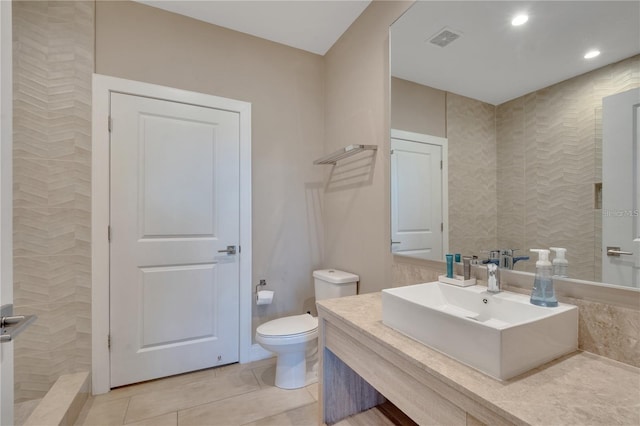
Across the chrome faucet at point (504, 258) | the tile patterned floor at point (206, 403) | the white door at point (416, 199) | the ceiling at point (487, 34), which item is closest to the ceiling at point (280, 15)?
the ceiling at point (487, 34)

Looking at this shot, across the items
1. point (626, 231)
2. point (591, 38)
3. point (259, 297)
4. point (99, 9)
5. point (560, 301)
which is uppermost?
point (99, 9)

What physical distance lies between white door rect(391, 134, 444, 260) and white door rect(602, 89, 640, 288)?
646 mm

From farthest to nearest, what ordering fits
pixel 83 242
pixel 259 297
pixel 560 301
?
pixel 259 297, pixel 83 242, pixel 560 301

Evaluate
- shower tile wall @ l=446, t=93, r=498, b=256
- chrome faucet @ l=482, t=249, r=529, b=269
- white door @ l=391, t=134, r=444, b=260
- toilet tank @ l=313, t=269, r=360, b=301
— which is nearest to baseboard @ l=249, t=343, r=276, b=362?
toilet tank @ l=313, t=269, r=360, b=301

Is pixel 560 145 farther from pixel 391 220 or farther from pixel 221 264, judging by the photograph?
pixel 221 264

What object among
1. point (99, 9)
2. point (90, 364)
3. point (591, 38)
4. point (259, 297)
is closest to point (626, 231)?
point (591, 38)

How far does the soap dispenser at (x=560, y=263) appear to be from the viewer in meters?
0.97

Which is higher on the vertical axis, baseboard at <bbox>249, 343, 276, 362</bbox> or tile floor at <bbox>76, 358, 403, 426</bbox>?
baseboard at <bbox>249, 343, 276, 362</bbox>

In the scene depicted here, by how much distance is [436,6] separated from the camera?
4.73 ft

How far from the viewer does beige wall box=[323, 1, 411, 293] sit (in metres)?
1.82

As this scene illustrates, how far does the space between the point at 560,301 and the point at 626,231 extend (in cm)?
29

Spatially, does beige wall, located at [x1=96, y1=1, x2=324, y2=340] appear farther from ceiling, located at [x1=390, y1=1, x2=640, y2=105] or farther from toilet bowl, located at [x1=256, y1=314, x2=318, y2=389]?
ceiling, located at [x1=390, y1=1, x2=640, y2=105]

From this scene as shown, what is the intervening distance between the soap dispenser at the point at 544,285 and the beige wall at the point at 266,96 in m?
1.77

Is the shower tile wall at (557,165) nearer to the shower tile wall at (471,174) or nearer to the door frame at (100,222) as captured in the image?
the shower tile wall at (471,174)
